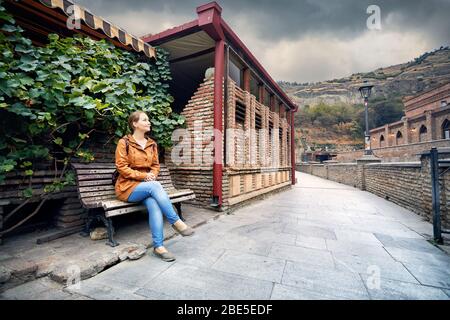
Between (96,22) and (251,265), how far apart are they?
4.44 metres

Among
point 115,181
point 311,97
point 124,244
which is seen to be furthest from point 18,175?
point 311,97

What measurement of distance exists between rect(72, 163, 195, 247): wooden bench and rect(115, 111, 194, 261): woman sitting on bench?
0.52 ft

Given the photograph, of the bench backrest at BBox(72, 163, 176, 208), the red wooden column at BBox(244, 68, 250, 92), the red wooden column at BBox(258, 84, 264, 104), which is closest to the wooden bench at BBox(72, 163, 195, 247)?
the bench backrest at BBox(72, 163, 176, 208)

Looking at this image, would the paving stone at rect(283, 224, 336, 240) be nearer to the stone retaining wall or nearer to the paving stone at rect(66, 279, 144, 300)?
the stone retaining wall

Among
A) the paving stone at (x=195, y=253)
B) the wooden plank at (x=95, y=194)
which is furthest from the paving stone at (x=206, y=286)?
the wooden plank at (x=95, y=194)

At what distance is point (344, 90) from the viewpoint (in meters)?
87.6

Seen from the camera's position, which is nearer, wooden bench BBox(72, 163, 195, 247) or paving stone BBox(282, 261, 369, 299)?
paving stone BBox(282, 261, 369, 299)

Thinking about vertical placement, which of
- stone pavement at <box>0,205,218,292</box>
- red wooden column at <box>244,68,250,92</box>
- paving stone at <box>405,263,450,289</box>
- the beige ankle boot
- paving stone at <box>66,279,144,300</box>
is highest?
red wooden column at <box>244,68,250,92</box>

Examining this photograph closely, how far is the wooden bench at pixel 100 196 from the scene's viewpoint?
2.57 m

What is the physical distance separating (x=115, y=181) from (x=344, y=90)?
104821 mm

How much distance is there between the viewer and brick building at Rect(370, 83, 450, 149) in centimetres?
2494

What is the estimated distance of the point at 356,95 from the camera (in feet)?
268
